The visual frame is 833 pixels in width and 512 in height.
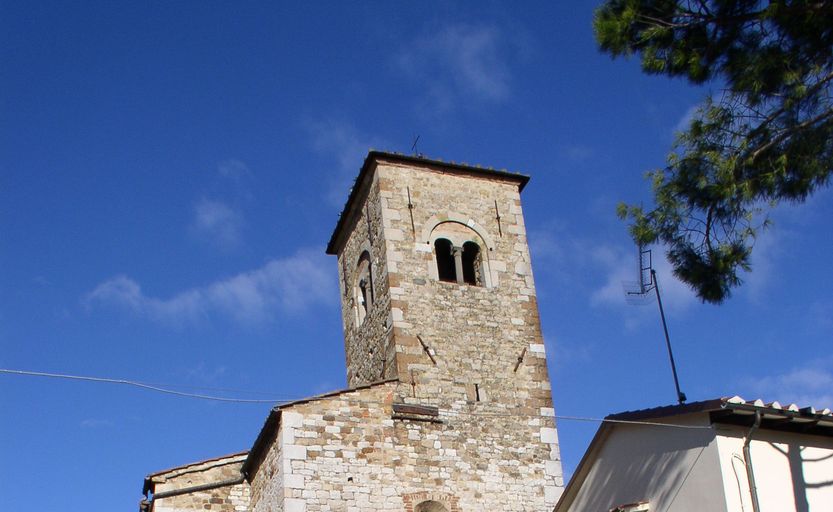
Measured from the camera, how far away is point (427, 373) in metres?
17.3

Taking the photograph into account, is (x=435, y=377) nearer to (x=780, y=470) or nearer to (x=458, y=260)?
(x=458, y=260)

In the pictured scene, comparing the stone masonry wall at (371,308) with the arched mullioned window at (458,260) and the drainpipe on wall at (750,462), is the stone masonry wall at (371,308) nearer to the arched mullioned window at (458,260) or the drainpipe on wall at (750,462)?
the arched mullioned window at (458,260)

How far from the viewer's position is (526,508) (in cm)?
1661

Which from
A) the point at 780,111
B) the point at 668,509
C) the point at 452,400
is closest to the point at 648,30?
the point at 780,111

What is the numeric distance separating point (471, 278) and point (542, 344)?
1869mm

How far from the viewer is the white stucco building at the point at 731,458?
11.0m

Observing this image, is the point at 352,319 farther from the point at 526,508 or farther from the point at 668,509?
the point at 668,509

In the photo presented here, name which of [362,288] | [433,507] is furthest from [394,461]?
[362,288]

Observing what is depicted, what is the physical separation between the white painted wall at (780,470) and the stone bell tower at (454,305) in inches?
233

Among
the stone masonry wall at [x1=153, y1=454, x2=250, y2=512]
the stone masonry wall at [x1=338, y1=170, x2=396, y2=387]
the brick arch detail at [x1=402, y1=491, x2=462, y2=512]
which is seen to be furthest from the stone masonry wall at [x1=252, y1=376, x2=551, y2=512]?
the stone masonry wall at [x1=338, y1=170, x2=396, y2=387]

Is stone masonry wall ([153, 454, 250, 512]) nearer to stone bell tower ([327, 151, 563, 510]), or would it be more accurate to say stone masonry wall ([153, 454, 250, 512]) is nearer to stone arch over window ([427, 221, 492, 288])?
stone bell tower ([327, 151, 563, 510])

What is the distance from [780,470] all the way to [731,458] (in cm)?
67

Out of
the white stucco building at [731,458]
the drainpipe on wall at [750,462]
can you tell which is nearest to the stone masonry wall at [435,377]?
the white stucco building at [731,458]

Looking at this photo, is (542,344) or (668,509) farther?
(542,344)
